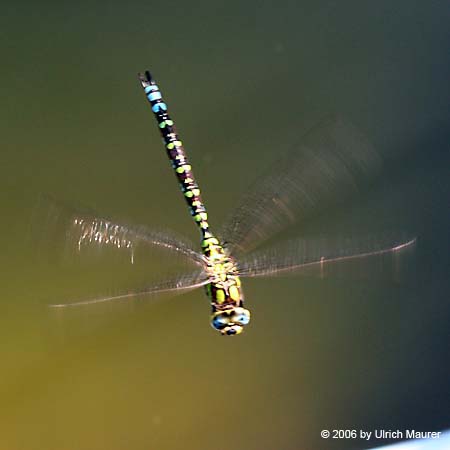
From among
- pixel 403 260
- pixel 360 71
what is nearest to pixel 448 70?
pixel 360 71

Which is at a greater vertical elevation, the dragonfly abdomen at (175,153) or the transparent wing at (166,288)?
the dragonfly abdomen at (175,153)

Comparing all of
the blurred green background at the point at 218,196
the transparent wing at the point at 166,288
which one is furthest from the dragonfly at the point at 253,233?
the blurred green background at the point at 218,196

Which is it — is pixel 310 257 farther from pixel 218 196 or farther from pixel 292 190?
pixel 218 196

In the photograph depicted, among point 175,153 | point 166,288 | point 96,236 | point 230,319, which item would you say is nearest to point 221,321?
point 230,319

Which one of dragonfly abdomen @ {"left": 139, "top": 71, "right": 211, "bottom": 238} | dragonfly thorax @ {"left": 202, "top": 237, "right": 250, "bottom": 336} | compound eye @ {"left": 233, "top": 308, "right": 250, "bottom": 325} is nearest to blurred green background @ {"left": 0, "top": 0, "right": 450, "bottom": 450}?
dragonfly abdomen @ {"left": 139, "top": 71, "right": 211, "bottom": 238}

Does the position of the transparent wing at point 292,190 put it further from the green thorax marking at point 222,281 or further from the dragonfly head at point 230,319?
the dragonfly head at point 230,319

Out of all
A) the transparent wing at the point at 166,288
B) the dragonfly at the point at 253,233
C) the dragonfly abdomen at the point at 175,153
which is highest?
the dragonfly abdomen at the point at 175,153

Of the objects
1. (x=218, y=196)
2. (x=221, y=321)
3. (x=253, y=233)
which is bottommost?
(x=221, y=321)
